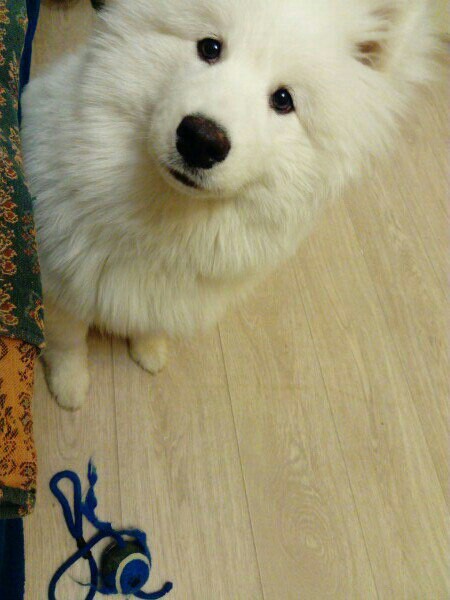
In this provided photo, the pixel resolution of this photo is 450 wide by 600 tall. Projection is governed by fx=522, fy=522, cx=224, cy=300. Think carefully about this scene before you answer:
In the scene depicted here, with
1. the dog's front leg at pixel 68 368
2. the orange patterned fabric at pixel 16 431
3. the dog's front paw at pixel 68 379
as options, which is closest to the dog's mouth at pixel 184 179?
the orange patterned fabric at pixel 16 431

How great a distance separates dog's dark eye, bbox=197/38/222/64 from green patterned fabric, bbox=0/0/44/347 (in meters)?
0.36

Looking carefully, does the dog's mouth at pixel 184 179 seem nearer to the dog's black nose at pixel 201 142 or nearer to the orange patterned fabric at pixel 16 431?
the dog's black nose at pixel 201 142

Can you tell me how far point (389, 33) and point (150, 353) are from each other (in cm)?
97

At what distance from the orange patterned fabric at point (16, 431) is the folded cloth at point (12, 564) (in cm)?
31

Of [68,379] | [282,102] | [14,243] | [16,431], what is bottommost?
[68,379]

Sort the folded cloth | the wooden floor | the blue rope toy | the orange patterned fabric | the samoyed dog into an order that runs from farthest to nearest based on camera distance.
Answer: the wooden floor → the blue rope toy → the folded cloth → the samoyed dog → the orange patterned fabric

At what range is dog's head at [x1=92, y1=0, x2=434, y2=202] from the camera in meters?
0.80

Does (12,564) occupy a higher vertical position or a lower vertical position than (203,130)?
lower

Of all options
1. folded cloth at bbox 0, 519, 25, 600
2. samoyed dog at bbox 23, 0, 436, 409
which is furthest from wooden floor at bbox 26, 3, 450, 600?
samoyed dog at bbox 23, 0, 436, 409

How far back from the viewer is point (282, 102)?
880 mm

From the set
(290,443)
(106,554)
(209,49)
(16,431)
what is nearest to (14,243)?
(16,431)

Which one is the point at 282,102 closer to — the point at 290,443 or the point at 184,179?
the point at 184,179

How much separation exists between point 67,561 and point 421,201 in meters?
1.71

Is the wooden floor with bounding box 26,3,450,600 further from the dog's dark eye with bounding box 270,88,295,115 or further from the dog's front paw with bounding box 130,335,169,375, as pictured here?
the dog's dark eye with bounding box 270,88,295,115
